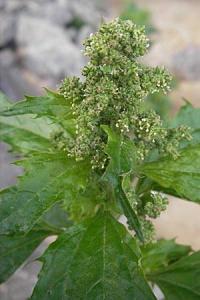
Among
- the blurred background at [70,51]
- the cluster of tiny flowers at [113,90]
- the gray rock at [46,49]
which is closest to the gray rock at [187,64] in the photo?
the blurred background at [70,51]

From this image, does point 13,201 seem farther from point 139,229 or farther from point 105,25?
point 105,25

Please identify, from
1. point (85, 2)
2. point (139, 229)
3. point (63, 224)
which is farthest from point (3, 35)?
point (139, 229)

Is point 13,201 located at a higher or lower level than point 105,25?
lower

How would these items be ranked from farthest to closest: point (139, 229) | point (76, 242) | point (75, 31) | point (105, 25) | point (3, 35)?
point (75, 31) < point (3, 35) < point (76, 242) < point (105, 25) < point (139, 229)

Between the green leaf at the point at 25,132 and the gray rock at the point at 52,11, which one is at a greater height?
the gray rock at the point at 52,11

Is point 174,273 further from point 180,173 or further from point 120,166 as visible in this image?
point 120,166

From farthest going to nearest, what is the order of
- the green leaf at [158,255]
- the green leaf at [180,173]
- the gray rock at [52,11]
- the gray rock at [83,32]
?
the gray rock at [52,11], the gray rock at [83,32], the green leaf at [158,255], the green leaf at [180,173]

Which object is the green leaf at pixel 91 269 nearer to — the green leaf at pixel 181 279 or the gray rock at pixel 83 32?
the green leaf at pixel 181 279
